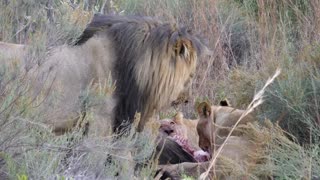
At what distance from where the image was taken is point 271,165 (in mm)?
4133

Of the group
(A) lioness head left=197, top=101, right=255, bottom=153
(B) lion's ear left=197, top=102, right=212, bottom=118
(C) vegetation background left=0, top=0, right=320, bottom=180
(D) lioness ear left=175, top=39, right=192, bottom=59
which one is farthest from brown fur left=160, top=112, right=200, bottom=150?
(D) lioness ear left=175, top=39, right=192, bottom=59

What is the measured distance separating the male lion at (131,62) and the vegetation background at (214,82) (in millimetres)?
260

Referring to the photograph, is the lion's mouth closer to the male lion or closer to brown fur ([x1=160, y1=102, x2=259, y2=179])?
brown fur ([x1=160, y1=102, x2=259, y2=179])

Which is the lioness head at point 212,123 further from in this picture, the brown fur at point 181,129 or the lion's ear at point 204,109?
the brown fur at point 181,129

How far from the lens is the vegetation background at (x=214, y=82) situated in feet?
11.6

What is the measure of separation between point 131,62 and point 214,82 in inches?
90.5

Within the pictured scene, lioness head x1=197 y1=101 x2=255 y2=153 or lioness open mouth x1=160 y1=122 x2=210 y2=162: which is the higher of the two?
lioness head x1=197 y1=101 x2=255 y2=153

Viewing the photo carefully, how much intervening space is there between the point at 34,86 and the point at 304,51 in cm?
202

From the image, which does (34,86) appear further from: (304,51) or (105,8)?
(105,8)

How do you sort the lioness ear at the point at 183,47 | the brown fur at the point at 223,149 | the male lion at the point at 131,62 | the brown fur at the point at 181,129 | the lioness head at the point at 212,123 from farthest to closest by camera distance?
the brown fur at the point at 181,129 → the lioness head at the point at 212,123 → the lioness ear at the point at 183,47 → the male lion at the point at 131,62 → the brown fur at the point at 223,149

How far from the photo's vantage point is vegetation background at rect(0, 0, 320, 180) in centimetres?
353

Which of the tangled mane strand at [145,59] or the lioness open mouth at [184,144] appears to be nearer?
the tangled mane strand at [145,59]

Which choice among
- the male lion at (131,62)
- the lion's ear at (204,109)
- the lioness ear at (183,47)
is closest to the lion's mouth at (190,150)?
the lion's ear at (204,109)

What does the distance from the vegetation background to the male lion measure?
26cm
